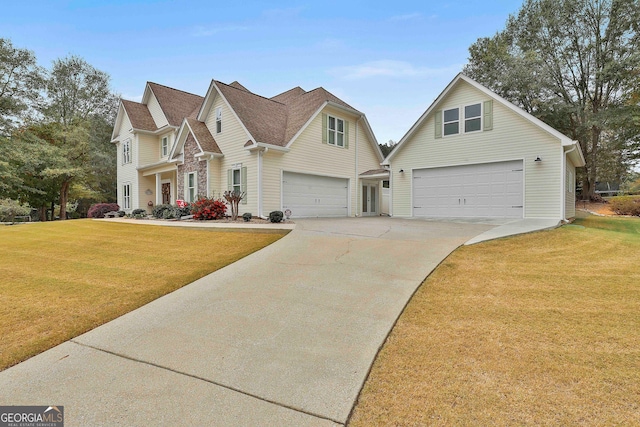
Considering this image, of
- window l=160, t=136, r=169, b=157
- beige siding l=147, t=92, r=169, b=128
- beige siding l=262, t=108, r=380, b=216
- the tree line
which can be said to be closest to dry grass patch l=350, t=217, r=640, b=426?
beige siding l=262, t=108, r=380, b=216

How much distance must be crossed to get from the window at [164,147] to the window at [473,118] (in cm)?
1834

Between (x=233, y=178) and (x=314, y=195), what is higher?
(x=233, y=178)

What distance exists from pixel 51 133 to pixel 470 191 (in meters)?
29.8

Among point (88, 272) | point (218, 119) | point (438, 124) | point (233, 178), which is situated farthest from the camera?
point (218, 119)

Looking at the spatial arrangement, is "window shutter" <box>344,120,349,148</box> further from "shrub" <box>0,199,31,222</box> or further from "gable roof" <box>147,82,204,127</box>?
"shrub" <box>0,199,31,222</box>

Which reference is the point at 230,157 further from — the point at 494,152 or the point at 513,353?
the point at 513,353

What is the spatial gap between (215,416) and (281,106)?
58.6ft

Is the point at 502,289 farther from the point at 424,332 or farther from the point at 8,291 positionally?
the point at 8,291

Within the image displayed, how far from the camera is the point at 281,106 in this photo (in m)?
18.2

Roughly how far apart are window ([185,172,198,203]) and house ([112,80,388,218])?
0.05m

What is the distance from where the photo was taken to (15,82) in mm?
22656

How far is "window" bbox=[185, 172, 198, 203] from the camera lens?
1619cm

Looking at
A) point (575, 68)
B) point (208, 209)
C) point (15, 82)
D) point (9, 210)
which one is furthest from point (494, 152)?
point (15, 82)

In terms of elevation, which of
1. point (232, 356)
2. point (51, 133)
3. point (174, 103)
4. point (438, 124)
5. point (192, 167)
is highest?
point (174, 103)
